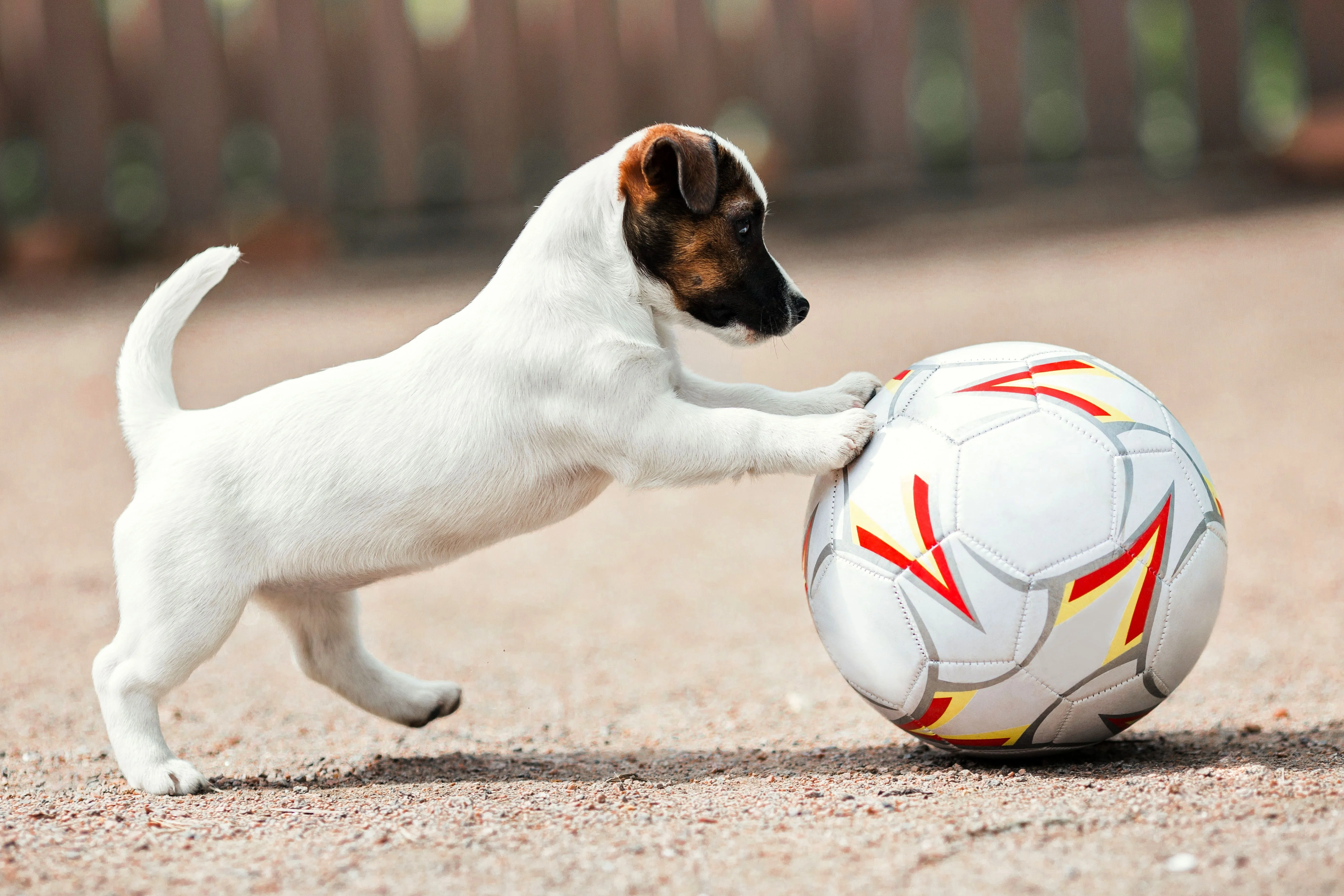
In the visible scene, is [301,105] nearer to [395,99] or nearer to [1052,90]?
[395,99]

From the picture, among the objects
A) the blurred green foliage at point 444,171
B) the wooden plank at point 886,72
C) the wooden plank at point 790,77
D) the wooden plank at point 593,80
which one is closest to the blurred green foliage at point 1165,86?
the wooden plank at point 886,72

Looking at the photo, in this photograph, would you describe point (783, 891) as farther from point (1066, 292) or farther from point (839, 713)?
point (1066, 292)

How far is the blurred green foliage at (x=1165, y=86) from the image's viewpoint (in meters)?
13.6

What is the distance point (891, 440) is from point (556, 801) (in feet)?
4.37

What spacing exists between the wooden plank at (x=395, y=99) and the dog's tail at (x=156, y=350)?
34.1ft

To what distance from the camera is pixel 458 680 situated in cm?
591

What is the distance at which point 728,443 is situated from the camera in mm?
3623

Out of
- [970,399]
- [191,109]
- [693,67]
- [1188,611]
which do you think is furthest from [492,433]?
[191,109]

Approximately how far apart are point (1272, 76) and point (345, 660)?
12.8 meters

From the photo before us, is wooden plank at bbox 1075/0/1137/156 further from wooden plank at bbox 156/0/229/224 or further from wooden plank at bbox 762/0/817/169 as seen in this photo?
wooden plank at bbox 156/0/229/224

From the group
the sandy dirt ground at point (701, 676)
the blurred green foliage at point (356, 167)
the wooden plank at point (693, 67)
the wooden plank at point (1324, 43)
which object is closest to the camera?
the sandy dirt ground at point (701, 676)

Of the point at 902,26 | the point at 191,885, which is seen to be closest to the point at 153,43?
the point at 902,26

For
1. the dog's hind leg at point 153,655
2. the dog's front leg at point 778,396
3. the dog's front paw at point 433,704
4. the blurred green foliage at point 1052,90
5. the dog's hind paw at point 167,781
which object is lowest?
the dog's front paw at point 433,704

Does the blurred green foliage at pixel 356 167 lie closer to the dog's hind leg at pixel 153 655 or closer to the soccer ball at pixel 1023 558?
the dog's hind leg at pixel 153 655
